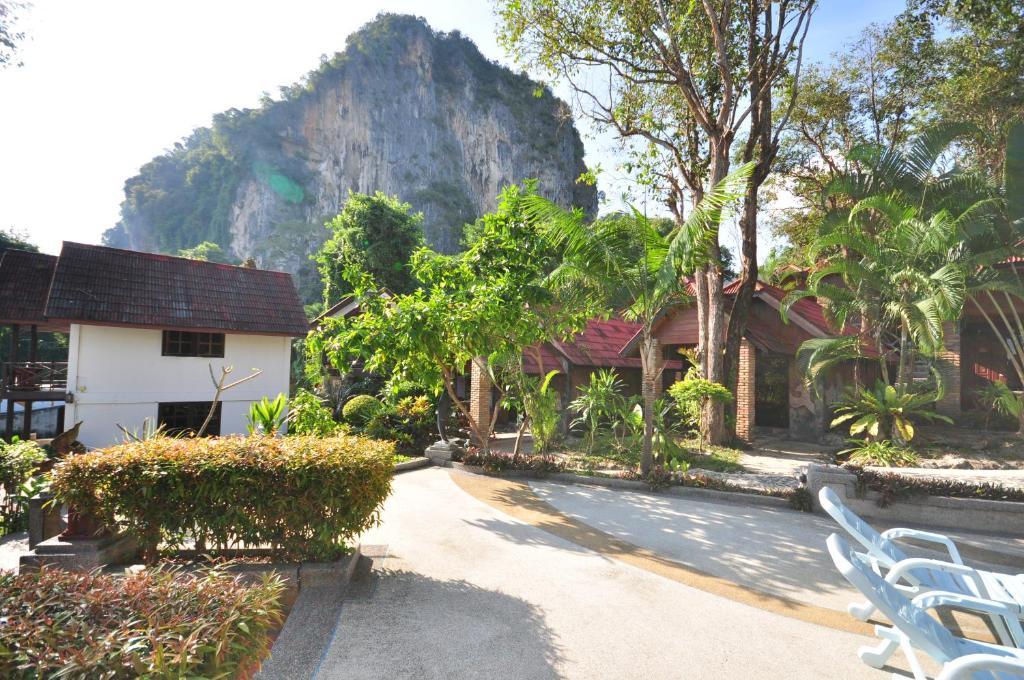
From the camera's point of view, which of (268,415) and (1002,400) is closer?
(268,415)

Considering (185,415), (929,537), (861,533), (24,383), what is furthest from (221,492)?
(24,383)

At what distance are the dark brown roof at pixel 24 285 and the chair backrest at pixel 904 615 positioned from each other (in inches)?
828

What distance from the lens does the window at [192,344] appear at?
54.8 feet

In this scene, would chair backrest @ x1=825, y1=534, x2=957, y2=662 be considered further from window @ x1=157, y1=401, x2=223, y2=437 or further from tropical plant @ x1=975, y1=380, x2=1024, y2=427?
window @ x1=157, y1=401, x2=223, y2=437

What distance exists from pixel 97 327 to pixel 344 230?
16.5 meters

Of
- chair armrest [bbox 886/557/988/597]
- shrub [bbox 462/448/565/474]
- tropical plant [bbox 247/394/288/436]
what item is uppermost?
tropical plant [bbox 247/394/288/436]

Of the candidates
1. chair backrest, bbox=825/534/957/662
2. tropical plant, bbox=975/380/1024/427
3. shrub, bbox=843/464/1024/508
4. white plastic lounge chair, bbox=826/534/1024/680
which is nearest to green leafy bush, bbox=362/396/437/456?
shrub, bbox=843/464/1024/508

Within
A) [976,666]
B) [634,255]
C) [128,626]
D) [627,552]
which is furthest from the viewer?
[634,255]

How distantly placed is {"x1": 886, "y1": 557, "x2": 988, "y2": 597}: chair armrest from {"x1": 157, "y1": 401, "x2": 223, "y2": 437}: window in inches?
708

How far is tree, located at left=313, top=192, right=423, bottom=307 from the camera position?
30.2 meters

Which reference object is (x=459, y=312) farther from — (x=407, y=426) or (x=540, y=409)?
(x=407, y=426)

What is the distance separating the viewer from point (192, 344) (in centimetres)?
1712

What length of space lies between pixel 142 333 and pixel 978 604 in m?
19.4

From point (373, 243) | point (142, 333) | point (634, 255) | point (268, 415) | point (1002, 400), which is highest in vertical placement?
point (373, 243)
